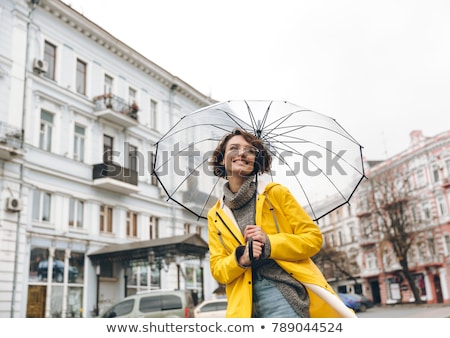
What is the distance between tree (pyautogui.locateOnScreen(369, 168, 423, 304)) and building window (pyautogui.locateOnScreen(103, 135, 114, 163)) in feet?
44.0

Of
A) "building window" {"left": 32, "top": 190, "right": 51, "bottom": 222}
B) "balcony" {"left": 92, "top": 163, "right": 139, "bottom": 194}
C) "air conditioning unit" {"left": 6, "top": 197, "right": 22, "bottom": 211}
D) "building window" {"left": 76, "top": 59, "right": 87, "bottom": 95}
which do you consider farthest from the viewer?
"building window" {"left": 76, "top": 59, "right": 87, "bottom": 95}

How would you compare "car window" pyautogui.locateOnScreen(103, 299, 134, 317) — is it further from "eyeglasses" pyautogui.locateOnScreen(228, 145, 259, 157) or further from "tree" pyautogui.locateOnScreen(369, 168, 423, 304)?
"tree" pyautogui.locateOnScreen(369, 168, 423, 304)

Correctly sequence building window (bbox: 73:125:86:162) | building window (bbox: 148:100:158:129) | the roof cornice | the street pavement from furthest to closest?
building window (bbox: 148:100:158:129) → building window (bbox: 73:125:86:162) → the roof cornice → the street pavement

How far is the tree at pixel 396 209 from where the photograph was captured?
919 inches

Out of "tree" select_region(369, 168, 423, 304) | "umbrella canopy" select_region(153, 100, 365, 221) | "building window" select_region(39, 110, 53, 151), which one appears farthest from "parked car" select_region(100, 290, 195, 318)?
"tree" select_region(369, 168, 423, 304)

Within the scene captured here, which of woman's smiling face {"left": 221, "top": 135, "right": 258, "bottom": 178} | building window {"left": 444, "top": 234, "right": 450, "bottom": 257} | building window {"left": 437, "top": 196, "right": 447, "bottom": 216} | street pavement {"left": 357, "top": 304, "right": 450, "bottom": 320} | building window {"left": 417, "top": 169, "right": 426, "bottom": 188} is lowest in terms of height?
street pavement {"left": 357, "top": 304, "right": 450, "bottom": 320}

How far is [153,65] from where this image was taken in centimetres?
1586

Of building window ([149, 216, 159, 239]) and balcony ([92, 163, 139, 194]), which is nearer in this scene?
balcony ([92, 163, 139, 194])

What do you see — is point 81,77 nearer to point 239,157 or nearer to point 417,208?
point 239,157

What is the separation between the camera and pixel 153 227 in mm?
15867

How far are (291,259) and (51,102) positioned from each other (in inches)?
473

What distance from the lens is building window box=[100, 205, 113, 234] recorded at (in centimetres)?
1369

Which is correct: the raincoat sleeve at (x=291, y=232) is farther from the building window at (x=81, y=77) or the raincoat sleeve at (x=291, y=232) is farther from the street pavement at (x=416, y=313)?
the building window at (x=81, y=77)

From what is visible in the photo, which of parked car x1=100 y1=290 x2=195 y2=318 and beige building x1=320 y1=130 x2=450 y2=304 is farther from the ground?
beige building x1=320 y1=130 x2=450 y2=304
